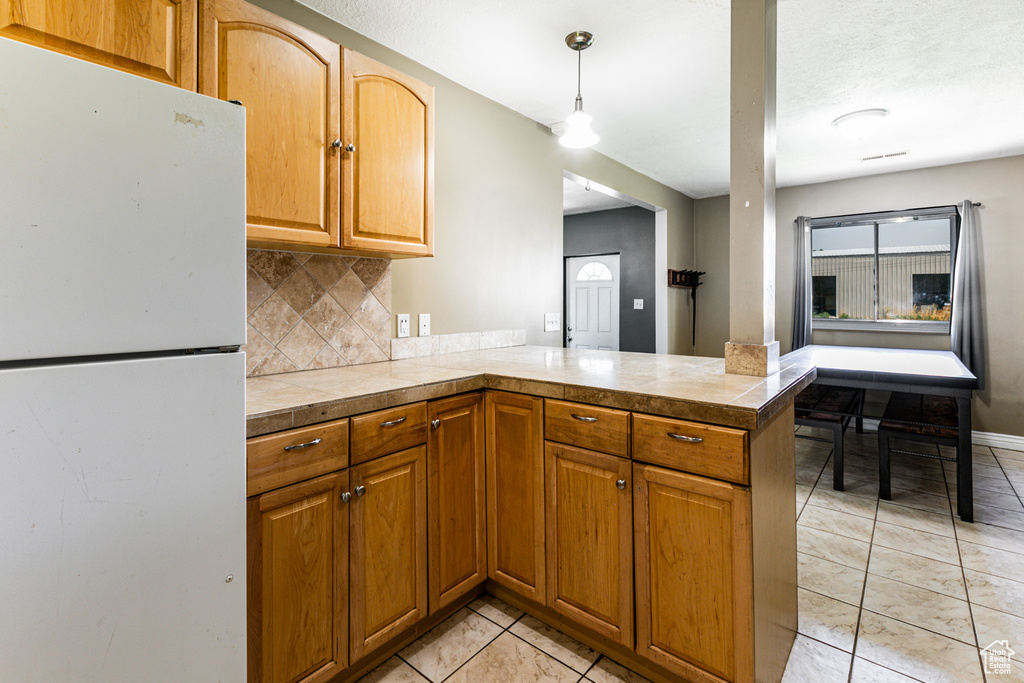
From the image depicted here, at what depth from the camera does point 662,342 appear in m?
5.32

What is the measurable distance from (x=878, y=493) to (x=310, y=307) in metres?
3.66

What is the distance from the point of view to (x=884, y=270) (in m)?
4.86

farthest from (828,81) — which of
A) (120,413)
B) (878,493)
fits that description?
(120,413)

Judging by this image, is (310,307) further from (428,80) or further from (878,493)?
(878,493)

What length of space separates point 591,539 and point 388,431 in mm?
765

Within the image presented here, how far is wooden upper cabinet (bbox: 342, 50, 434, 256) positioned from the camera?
5.94ft

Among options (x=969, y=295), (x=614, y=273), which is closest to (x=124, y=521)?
(x=614, y=273)

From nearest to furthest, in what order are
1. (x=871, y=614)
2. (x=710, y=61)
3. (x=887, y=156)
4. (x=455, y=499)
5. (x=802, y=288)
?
(x=455, y=499) → (x=871, y=614) → (x=710, y=61) → (x=887, y=156) → (x=802, y=288)

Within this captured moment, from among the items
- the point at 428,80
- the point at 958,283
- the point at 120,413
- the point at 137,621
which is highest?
the point at 428,80

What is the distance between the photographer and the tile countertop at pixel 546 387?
51.1 inches

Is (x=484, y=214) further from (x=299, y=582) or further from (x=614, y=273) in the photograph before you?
(x=614, y=273)

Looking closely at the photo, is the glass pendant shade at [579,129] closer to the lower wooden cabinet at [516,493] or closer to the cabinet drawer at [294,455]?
the lower wooden cabinet at [516,493]

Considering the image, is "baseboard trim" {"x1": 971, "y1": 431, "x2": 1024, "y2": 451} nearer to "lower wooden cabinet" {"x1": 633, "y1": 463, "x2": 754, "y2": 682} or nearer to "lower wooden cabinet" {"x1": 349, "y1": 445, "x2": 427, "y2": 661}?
"lower wooden cabinet" {"x1": 633, "y1": 463, "x2": 754, "y2": 682}

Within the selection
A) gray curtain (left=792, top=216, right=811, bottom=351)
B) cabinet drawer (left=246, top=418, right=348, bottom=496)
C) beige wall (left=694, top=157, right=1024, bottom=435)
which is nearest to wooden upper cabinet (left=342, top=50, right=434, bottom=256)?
cabinet drawer (left=246, top=418, right=348, bottom=496)
